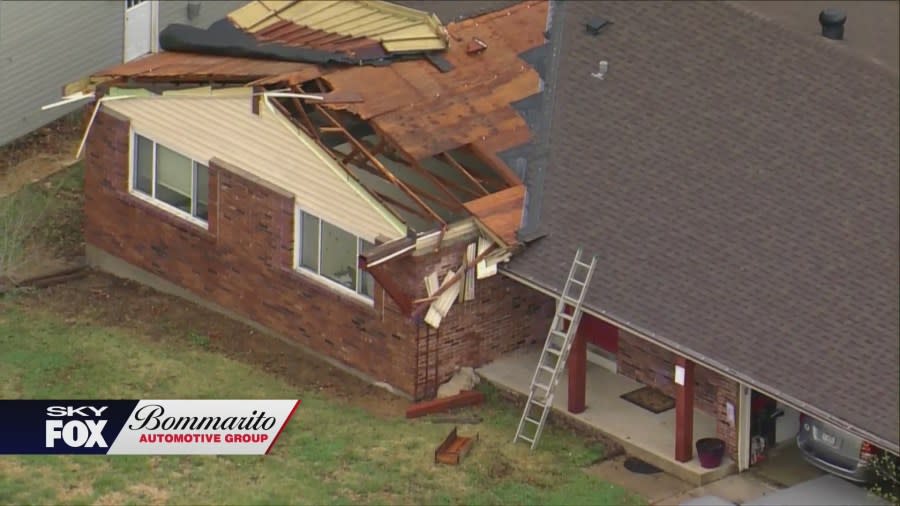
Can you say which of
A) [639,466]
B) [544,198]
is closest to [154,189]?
[544,198]

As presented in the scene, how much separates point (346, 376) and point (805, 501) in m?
7.25

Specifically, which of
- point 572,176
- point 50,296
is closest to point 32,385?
point 50,296

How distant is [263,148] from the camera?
32.3 metres

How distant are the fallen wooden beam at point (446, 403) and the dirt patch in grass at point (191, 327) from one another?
23 centimetres

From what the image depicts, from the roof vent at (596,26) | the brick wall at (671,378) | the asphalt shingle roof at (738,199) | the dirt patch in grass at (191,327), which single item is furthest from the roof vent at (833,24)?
the dirt patch in grass at (191,327)

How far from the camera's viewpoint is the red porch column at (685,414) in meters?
29.5

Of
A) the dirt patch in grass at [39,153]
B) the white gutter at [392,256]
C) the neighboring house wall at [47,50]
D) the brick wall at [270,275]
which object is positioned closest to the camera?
the white gutter at [392,256]

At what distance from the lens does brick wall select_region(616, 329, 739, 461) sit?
97.8ft

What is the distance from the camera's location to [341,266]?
3203 cm

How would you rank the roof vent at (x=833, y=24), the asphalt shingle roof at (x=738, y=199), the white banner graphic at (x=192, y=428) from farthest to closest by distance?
1. the roof vent at (x=833, y=24)
2. the asphalt shingle roof at (x=738, y=199)
3. the white banner graphic at (x=192, y=428)

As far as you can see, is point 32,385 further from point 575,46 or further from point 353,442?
point 575,46

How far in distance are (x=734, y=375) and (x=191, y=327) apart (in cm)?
906

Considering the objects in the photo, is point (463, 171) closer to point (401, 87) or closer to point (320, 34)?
point (401, 87)

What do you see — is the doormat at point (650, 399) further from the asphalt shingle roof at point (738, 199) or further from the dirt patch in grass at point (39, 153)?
the dirt patch in grass at point (39, 153)
